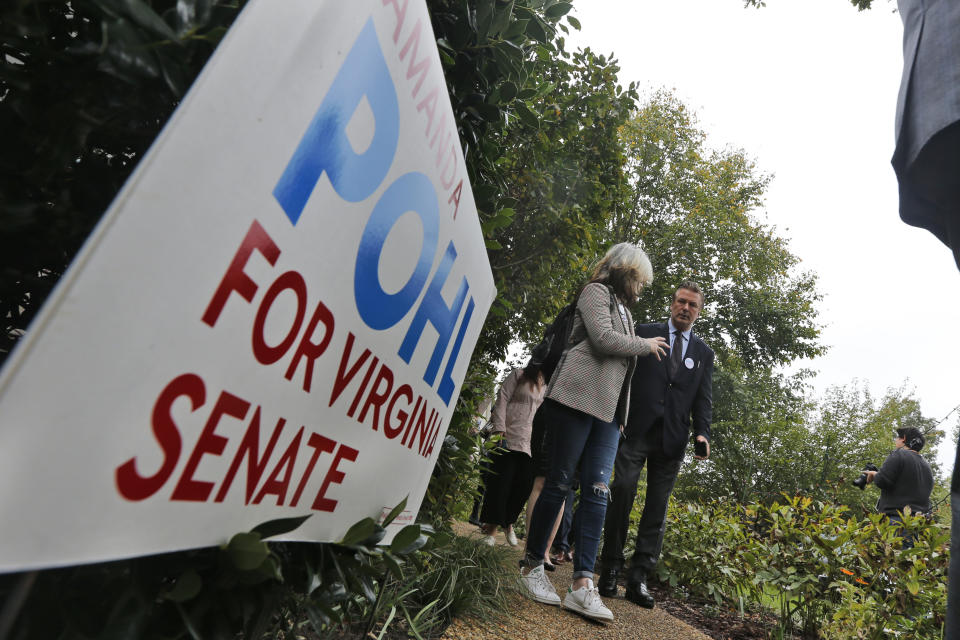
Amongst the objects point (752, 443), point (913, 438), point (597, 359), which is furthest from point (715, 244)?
point (597, 359)

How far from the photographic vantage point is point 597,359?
3252 millimetres

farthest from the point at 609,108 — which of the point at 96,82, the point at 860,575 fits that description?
the point at 96,82

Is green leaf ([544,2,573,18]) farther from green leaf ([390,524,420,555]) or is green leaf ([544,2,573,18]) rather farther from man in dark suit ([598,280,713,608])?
man in dark suit ([598,280,713,608])

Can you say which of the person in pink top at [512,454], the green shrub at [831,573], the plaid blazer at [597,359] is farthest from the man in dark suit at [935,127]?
the person in pink top at [512,454]

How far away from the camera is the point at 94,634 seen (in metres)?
0.67

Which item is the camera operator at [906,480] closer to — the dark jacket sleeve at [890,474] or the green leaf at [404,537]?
the dark jacket sleeve at [890,474]

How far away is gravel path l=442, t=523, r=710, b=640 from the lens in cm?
241

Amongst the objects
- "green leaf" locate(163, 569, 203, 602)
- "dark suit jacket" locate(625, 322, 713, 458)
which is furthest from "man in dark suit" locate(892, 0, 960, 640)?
"dark suit jacket" locate(625, 322, 713, 458)

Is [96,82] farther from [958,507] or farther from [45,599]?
[958,507]

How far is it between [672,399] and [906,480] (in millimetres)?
4028

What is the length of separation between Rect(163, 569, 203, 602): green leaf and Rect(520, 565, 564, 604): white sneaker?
2.58 metres

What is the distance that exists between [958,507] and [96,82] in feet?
4.92

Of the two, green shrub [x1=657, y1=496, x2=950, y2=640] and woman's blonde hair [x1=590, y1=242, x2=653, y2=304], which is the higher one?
woman's blonde hair [x1=590, y1=242, x2=653, y2=304]

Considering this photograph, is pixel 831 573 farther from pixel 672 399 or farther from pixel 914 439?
pixel 914 439
